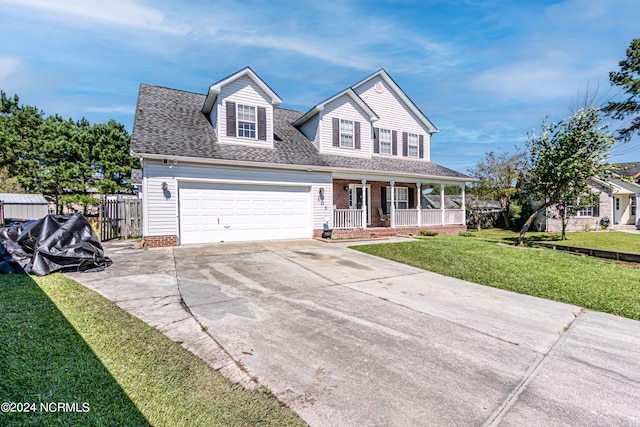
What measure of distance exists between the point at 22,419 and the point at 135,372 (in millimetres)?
775

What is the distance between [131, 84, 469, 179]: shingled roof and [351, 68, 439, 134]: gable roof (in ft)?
11.0

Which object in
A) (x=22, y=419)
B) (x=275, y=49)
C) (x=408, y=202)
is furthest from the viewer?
(x=408, y=202)

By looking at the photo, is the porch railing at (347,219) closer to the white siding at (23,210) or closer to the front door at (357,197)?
the front door at (357,197)

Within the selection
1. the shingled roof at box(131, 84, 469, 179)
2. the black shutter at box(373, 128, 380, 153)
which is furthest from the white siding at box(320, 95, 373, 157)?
the black shutter at box(373, 128, 380, 153)

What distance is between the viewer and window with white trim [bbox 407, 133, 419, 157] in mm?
18469

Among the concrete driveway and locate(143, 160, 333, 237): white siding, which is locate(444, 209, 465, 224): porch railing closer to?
locate(143, 160, 333, 237): white siding

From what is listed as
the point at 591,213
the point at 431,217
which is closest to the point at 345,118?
the point at 431,217

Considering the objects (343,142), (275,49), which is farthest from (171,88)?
(343,142)

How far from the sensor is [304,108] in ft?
61.5

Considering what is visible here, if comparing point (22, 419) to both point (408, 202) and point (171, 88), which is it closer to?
point (171, 88)

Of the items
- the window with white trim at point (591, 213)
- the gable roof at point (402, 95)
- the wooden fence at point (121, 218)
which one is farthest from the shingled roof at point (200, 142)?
the window with white trim at point (591, 213)

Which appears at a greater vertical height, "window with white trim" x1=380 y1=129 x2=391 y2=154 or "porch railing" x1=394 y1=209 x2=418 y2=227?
"window with white trim" x1=380 y1=129 x2=391 y2=154

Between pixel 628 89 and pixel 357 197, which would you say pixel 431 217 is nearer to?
pixel 357 197

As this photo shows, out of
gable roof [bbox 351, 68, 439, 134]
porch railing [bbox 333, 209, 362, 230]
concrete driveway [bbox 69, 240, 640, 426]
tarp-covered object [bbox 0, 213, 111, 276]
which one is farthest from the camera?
gable roof [bbox 351, 68, 439, 134]
